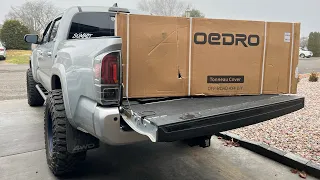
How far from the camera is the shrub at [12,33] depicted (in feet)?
96.8

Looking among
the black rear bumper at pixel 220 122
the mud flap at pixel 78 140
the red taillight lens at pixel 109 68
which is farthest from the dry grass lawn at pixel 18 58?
the black rear bumper at pixel 220 122

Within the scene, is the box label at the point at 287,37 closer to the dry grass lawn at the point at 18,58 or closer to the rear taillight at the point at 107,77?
the rear taillight at the point at 107,77

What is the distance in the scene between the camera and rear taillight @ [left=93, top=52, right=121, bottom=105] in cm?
240

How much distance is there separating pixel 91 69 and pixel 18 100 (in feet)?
20.8

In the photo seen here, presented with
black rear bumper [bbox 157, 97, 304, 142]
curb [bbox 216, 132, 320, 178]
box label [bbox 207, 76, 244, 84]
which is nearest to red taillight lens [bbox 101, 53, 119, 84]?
black rear bumper [bbox 157, 97, 304, 142]

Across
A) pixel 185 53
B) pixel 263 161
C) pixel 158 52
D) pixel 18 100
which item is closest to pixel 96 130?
pixel 158 52

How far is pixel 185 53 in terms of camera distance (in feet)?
9.12

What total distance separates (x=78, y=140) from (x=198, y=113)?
1283 mm

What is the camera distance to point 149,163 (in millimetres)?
3783

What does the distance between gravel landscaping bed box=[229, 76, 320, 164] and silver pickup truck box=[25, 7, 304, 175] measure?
116 cm

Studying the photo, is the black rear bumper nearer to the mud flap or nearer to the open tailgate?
the open tailgate

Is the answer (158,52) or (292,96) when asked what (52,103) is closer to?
(158,52)

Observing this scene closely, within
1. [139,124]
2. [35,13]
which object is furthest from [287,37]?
[35,13]

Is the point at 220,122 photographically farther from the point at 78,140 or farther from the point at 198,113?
the point at 78,140
